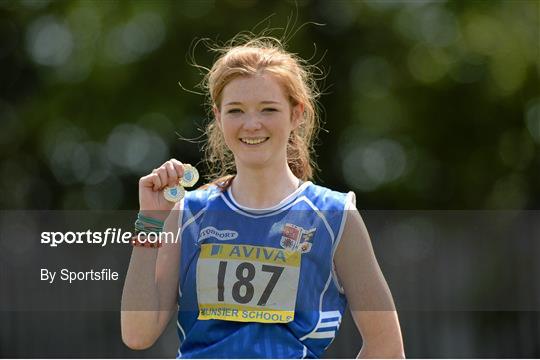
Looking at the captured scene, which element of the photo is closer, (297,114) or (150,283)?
(150,283)

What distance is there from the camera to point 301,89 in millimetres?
2779

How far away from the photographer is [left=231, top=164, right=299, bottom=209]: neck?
2740 millimetres

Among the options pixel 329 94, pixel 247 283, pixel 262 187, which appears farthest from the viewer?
pixel 329 94

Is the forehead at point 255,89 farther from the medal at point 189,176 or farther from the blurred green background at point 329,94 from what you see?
the blurred green background at point 329,94

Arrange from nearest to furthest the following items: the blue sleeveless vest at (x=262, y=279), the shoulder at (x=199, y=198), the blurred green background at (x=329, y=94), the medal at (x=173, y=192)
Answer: the blue sleeveless vest at (x=262, y=279), the medal at (x=173, y=192), the shoulder at (x=199, y=198), the blurred green background at (x=329, y=94)

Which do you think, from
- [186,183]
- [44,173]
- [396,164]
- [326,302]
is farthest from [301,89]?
[44,173]

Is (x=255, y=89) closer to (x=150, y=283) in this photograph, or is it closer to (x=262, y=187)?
(x=262, y=187)

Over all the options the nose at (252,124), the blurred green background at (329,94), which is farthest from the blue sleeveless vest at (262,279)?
the blurred green background at (329,94)

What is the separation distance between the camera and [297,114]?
2.79 m

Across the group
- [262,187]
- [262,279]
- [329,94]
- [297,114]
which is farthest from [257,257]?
[329,94]

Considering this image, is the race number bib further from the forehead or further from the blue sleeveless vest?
the forehead

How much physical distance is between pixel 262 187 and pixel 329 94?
21.5 ft

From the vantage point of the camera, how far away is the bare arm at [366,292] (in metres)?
2.68

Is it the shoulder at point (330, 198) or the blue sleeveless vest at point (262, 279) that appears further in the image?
the shoulder at point (330, 198)
